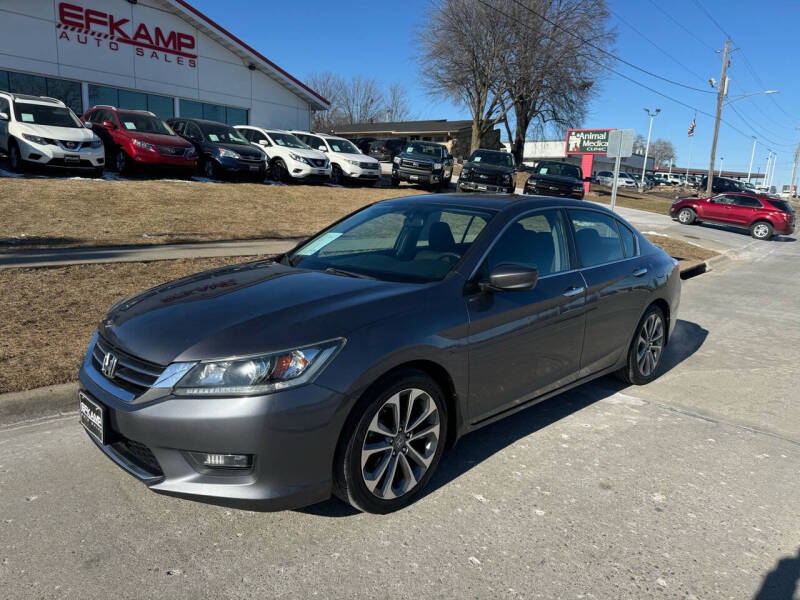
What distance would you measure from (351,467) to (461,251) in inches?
58.4

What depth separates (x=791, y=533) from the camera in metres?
3.04

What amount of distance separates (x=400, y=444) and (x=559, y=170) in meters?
20.9

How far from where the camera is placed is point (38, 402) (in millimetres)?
4059

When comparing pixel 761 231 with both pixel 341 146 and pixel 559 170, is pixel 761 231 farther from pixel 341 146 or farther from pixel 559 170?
pixel 341 146

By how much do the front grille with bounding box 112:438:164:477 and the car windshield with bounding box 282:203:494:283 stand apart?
57.8 inches

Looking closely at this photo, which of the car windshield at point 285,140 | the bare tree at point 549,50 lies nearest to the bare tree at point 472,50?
the bare tree at point 549,50

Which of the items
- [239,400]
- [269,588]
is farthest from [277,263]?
[269,588]

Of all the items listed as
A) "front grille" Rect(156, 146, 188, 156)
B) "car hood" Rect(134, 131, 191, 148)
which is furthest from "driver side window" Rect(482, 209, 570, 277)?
"car hood" Rect(134, 131, 191, 148)

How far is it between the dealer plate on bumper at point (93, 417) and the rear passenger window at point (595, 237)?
3.19m

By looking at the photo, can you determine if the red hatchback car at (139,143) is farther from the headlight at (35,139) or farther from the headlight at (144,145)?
the headlight at (35,139)

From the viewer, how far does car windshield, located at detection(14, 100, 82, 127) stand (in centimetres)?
1443

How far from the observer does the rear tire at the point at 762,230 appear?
2339cm

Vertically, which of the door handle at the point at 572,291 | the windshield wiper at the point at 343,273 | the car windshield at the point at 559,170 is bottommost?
the door handle at the point at 572,291

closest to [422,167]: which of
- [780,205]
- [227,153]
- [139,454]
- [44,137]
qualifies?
[227,153]
